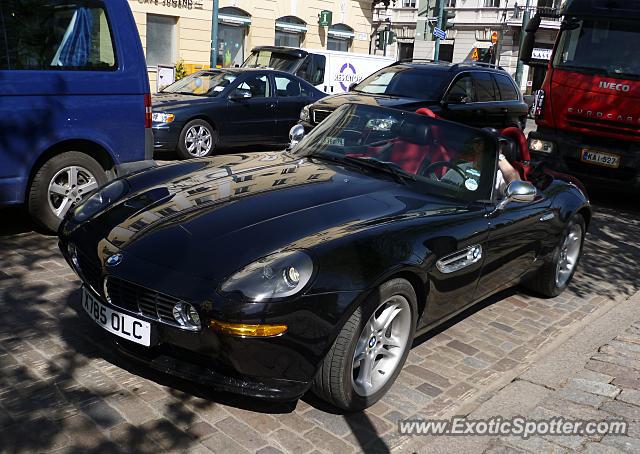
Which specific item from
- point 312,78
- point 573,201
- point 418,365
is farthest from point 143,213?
point 312,78

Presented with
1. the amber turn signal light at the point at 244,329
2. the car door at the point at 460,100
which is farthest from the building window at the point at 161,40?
the amber turn signal light at the point at 244,329

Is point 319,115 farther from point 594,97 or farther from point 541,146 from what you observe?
point 594,97

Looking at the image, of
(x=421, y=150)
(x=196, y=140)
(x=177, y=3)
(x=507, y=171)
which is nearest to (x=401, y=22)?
(x=177, y=3)

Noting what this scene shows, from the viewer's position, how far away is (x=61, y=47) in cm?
579

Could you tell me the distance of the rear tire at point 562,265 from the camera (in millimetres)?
5387

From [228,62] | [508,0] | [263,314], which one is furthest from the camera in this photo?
[508,0]

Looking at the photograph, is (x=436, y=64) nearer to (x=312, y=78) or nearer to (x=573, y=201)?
(x=312, y=78)

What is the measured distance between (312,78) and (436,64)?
4.03 m

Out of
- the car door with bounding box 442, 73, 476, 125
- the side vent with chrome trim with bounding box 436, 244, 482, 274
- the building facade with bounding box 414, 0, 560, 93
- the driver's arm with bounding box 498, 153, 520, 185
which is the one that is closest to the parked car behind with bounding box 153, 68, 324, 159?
the car door with bounding box 442, 73, 476, 125

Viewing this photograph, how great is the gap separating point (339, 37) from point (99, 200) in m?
28.1

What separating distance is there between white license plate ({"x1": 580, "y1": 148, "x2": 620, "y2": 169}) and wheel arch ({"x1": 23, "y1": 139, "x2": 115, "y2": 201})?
653cm

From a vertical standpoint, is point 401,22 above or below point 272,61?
above

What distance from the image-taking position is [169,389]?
3.53 meters

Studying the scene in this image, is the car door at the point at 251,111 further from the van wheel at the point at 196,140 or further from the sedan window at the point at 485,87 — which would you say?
the sedan window at the point at 485,87
